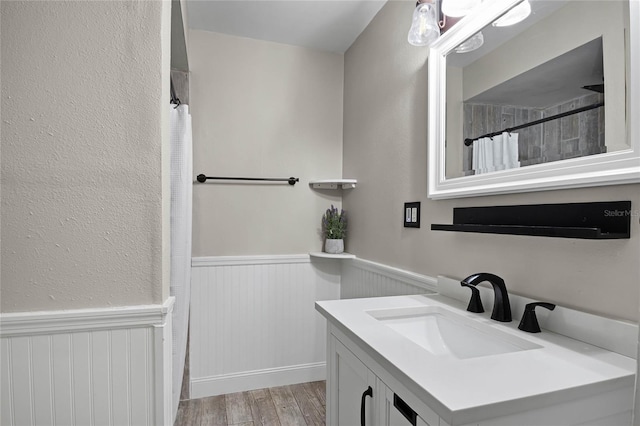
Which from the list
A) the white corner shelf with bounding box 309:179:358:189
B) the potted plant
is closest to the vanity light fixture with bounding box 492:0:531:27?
the white corner shelf with bounding box 309:179:358:189

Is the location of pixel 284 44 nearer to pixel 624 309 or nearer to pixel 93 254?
pixel 93 254

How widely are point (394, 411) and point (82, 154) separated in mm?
1089

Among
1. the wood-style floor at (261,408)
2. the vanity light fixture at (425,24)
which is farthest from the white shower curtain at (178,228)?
the vanity light fixture at (425,24)

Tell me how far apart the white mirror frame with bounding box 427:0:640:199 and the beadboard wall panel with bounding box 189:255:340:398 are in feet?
4.22

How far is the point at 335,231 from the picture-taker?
2506mm

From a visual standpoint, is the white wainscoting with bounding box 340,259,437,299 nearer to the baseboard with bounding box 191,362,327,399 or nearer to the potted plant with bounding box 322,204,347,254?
the potted plant with bounding box 322,204,347,254

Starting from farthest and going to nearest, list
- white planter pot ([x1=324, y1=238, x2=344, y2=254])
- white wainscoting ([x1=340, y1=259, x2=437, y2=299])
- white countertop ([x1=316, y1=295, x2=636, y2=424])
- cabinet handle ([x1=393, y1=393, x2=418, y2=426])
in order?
white planter pot ([x1=324, y1=238, x2=344, y2=254])
white wainscoting ([x1=340, y1=259, x2=437, y2=299])
cabinet handle ([x1=393, y1=393, x2=418, y2=426])
white countertop ([x1=316, y1=295, x2=636, y2=424])

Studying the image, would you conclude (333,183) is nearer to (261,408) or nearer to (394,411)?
(261,408)

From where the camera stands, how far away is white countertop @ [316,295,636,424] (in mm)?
655

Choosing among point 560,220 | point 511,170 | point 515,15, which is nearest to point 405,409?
point 560,220

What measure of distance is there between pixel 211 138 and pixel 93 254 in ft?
4.74

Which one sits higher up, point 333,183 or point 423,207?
point 333,183

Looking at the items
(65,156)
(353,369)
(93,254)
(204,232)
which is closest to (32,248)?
(93,254)

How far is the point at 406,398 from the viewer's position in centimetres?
80
